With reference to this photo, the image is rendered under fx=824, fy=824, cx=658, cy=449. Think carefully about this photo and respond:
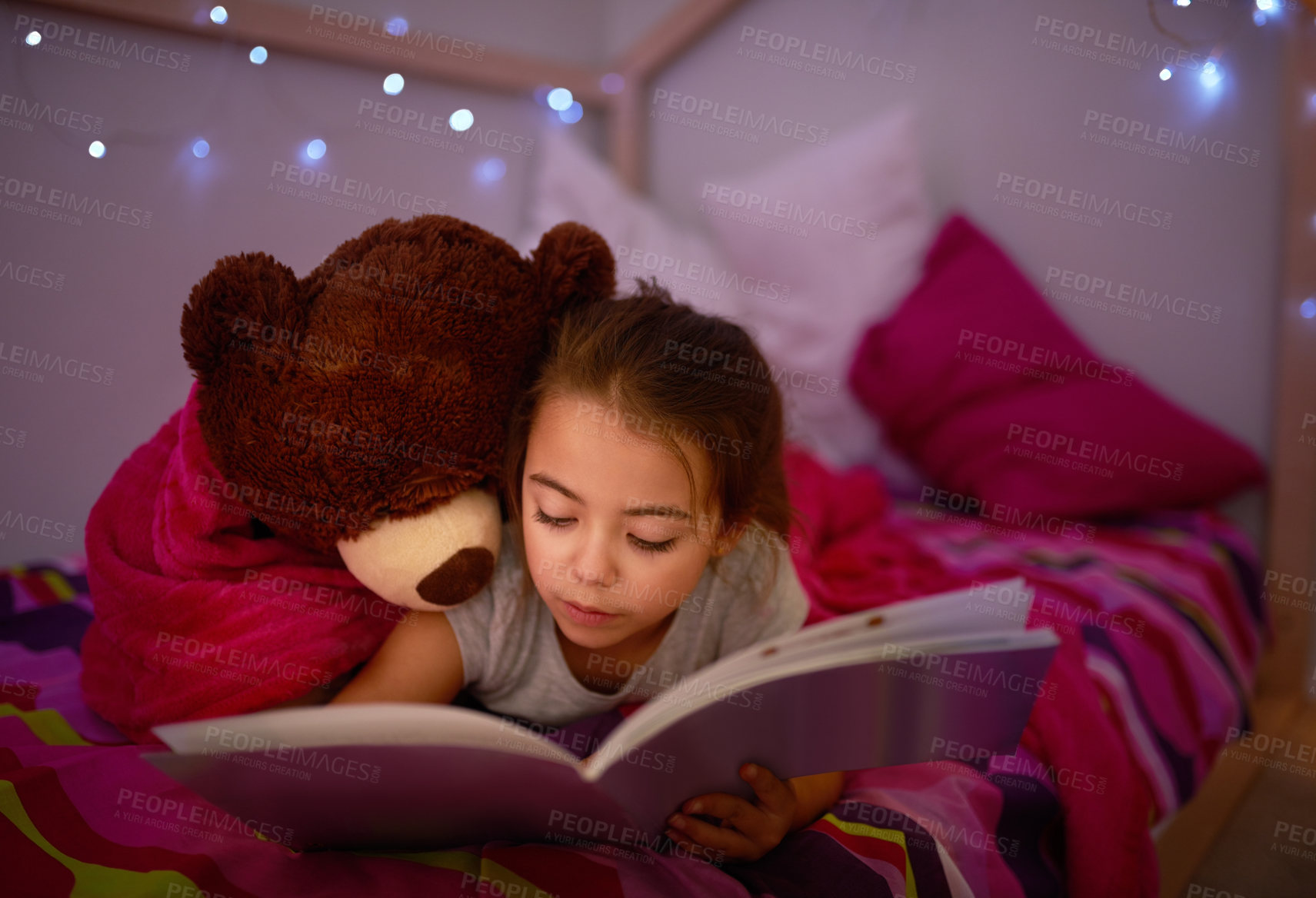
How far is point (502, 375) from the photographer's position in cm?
68

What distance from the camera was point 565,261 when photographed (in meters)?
0.72

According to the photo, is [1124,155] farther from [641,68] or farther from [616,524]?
[616,524]

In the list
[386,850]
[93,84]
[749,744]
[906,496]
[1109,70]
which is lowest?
[386,850]

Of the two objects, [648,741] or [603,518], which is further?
[603,518]

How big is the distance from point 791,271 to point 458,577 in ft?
3.90

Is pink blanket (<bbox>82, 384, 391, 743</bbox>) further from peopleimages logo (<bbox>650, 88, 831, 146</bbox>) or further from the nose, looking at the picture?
peopleimages logo (<bbox>650, 88, 831, 146</bbox>)

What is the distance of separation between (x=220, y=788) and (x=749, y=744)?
1.11 feet

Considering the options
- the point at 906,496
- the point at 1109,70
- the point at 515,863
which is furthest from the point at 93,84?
the point at 1109,70

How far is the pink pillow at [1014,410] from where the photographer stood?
131 cm

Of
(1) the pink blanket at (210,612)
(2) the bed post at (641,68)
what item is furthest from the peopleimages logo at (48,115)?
(2) the bed post at (641,68)

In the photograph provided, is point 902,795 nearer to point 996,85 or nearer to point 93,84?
point 93,84

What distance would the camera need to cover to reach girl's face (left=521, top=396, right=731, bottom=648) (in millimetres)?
654

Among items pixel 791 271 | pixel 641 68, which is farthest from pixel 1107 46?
pixel 641 68

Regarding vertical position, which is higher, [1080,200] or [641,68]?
[641,68]
